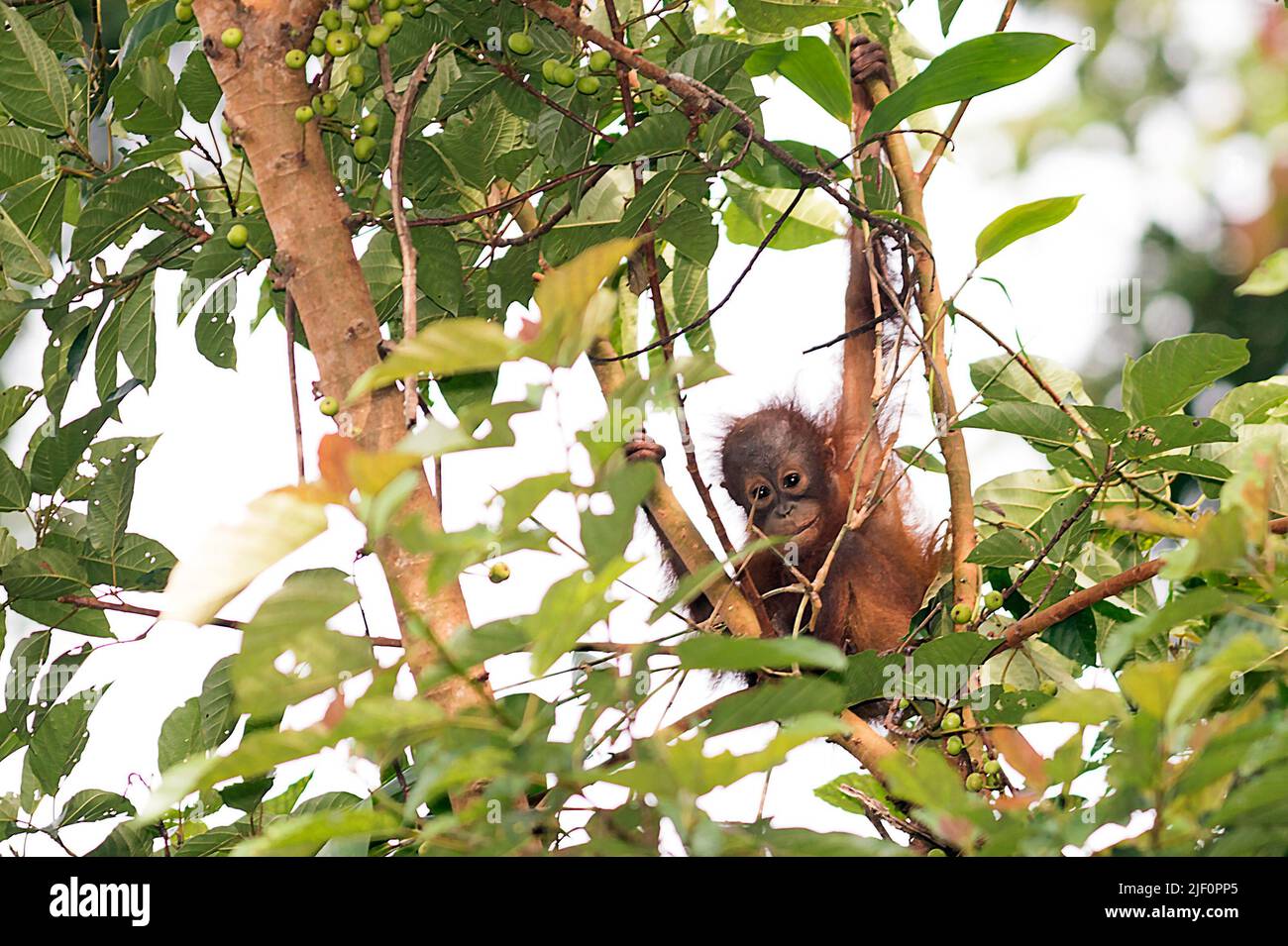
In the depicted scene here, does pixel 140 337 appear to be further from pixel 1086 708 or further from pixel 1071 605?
pixel 1086 708

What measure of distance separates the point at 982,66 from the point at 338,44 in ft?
2.39

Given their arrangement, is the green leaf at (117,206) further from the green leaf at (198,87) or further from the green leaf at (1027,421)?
the green leaf at (1027,421)

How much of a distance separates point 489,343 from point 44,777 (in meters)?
1.12

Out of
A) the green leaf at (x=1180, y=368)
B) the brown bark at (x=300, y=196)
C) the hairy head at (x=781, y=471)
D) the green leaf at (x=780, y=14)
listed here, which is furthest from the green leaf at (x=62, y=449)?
the hairy head at (x=781, y=471)

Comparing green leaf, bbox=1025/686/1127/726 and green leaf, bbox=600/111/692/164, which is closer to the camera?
green leaf, bbox=1025/686/1127/726

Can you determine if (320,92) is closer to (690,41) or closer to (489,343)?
(690,41)

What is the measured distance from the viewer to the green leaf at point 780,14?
1457 mm

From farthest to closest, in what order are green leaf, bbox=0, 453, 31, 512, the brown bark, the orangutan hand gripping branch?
the orangutan hand gripping branch → green leaf, bbox=0, 453, 31, 512 → the brown bark

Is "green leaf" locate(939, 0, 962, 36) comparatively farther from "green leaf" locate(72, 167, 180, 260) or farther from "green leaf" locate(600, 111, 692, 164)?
"green leaf" locate(72, 167, 180, 260)

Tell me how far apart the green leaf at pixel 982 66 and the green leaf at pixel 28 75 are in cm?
105

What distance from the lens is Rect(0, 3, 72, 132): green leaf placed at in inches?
61.8

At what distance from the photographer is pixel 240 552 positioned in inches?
25.0

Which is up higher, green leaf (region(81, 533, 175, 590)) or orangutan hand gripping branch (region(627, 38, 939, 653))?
orangutan hand gripping branch (region(627, 38, 939, 653))

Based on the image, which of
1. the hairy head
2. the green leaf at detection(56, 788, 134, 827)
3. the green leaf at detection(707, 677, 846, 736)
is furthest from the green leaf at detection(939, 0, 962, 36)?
the hairy head
